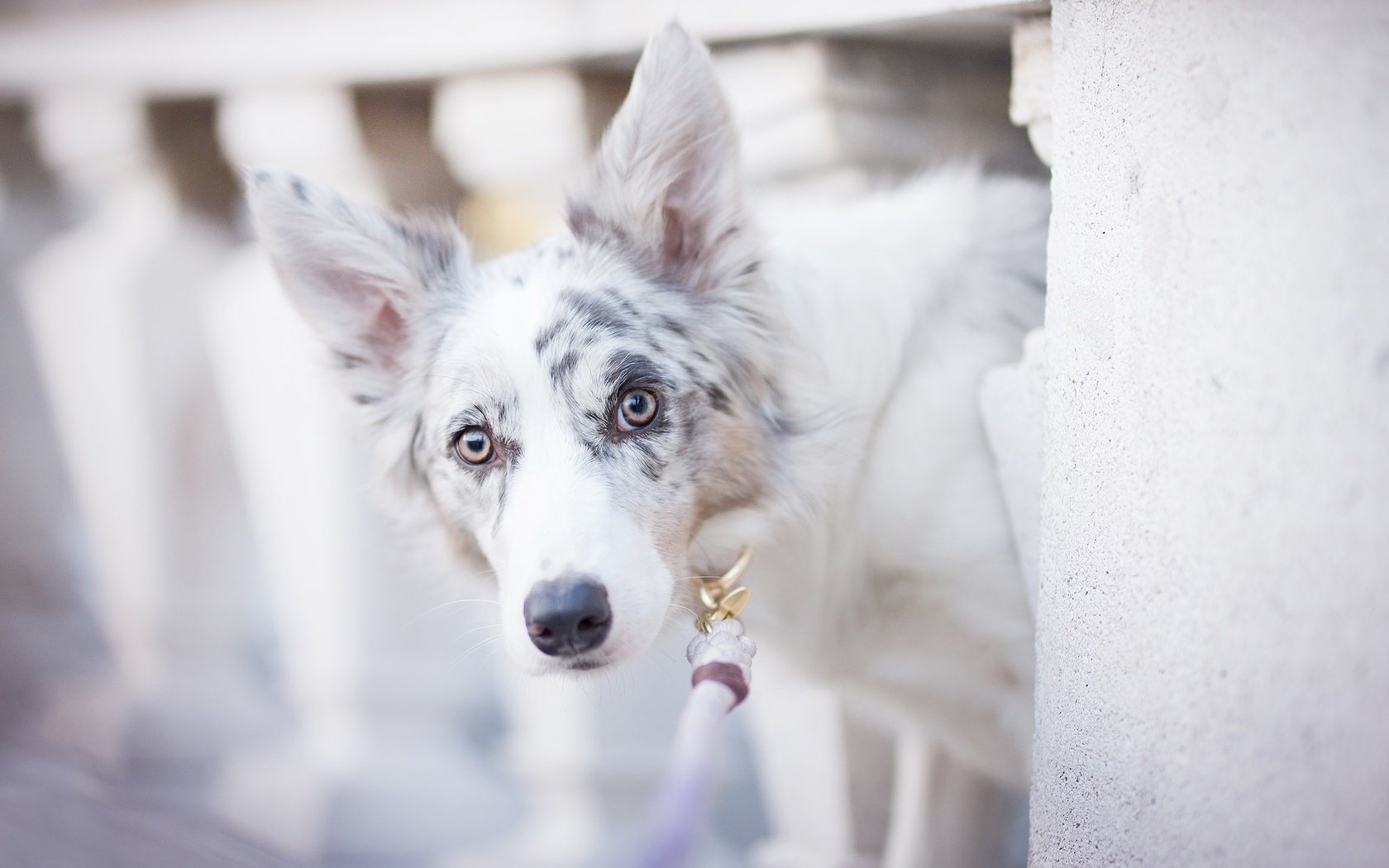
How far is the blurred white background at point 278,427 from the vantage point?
231cm

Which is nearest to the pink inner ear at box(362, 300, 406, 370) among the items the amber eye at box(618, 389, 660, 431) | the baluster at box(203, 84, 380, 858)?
the amber eye at box(618, 389, 660, 431)

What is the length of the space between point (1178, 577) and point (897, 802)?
173 centimetres

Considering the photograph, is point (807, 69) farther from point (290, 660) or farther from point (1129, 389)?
point (290, 660)

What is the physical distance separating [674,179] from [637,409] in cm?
42

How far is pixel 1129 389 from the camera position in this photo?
3.72 feet

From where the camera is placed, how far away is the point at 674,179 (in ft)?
5.80

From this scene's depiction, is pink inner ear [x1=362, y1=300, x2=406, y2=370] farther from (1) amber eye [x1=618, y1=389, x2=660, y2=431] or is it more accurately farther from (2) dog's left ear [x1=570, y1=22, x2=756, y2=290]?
(1) amber eye [x1=618, y1=389, x2=660, y2=431]

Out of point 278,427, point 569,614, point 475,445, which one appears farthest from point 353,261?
point 278,427

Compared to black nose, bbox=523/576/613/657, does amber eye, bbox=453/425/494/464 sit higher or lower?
higher

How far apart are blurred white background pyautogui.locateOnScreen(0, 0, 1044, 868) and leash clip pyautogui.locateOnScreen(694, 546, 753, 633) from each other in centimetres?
60

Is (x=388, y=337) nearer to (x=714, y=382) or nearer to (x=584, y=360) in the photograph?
(x=584, y=360)

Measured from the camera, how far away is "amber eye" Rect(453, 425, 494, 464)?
5.61 feet

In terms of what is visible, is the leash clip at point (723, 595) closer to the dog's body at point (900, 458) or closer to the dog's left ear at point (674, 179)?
the dog's body at point (900, 458)

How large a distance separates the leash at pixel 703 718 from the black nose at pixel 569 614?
0.14 m
